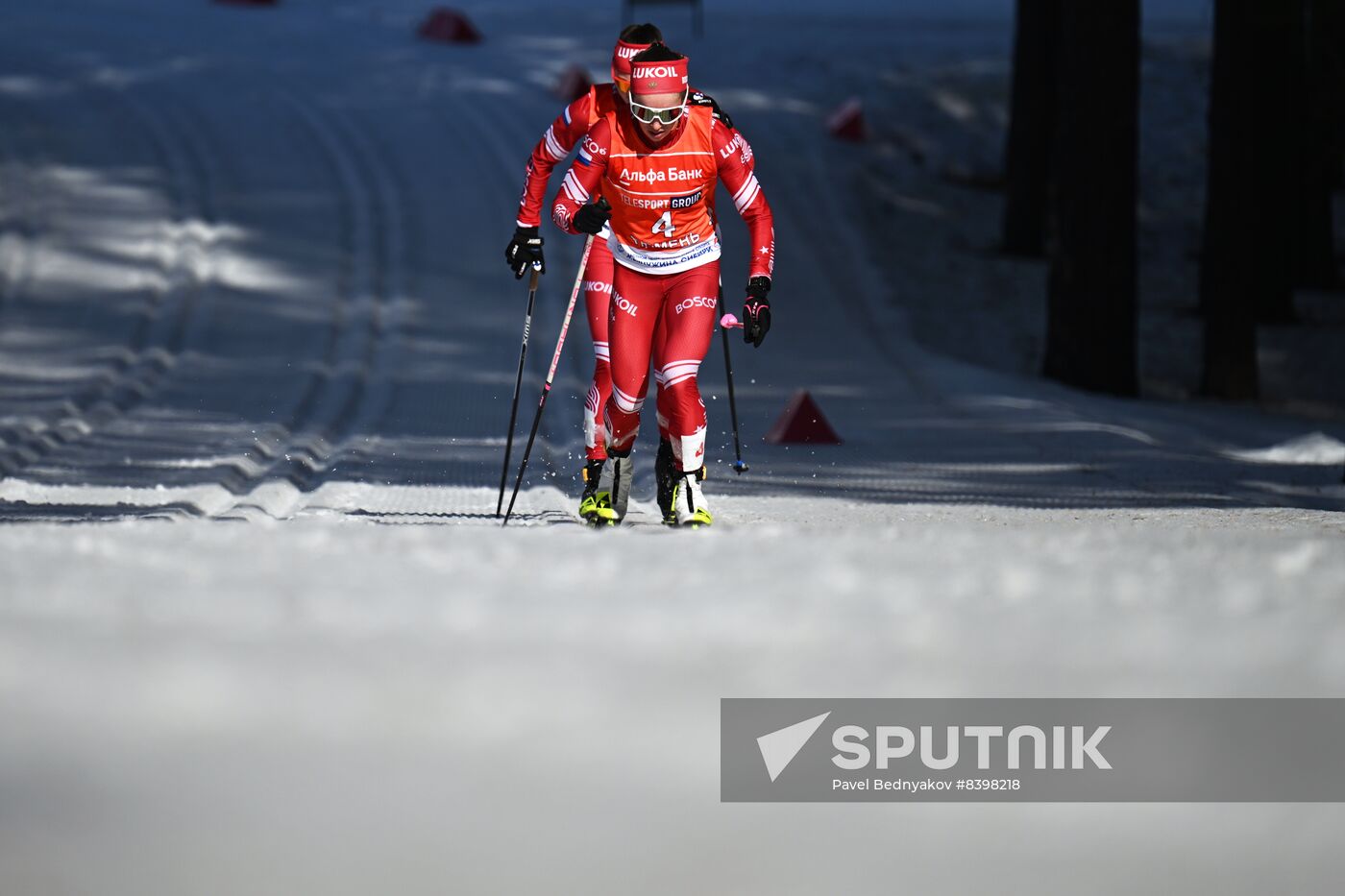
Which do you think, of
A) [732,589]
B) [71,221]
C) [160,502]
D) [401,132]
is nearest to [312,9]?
[401,132]

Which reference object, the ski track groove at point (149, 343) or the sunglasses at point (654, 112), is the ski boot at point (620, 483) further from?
the ski track groove at point (149, 343)

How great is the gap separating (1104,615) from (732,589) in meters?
0.64

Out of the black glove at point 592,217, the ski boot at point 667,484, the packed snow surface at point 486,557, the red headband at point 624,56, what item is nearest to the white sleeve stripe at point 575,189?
the black glove at point 592,217

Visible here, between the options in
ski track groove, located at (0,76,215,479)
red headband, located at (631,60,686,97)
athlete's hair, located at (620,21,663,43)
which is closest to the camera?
red headband, located at (631,60,686,97)

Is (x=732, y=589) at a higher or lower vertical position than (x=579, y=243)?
lower

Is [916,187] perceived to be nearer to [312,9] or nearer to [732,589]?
[312,9]

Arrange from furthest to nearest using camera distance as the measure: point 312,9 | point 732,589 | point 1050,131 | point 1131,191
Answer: point 312,9
point 1050,131
point 1131,191
point 732,589

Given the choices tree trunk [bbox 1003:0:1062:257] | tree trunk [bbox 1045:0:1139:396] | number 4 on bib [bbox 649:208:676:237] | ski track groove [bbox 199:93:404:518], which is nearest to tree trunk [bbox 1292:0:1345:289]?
tree trunk [bbox 1003:0:1062:257]

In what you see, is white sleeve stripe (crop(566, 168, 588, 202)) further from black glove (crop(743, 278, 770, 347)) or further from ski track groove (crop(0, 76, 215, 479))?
ski track groove (crop(0, 76, 215, 479))

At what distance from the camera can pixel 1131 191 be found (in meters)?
14.8

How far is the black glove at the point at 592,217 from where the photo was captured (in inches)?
292

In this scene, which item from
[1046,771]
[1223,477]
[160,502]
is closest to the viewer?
[1046,771]

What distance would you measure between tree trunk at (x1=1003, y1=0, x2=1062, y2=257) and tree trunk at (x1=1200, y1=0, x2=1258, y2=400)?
3.56m

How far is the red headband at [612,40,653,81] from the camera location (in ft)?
23.6
